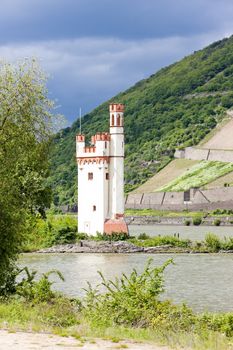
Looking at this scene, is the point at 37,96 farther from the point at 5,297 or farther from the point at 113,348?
the point at 113,348

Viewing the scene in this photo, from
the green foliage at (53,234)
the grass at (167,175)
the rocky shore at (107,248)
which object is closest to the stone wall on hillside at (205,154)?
the grass at (167,175)

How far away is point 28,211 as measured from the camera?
26.5 metres

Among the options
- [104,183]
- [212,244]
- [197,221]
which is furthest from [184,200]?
[212,244]

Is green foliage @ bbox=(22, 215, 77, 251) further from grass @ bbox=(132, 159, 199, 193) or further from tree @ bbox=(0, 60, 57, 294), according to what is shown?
grass @ bbox=(132, 159, 199, 193)

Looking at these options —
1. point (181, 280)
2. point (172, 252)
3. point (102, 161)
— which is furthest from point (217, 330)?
point (102, 161)

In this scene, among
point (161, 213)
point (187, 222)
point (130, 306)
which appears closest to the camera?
point (130, 306)

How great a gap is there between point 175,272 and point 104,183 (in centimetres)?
2225

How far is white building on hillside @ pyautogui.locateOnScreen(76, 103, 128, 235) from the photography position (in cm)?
6419

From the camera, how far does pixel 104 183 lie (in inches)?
2542

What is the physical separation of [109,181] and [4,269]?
135 ft

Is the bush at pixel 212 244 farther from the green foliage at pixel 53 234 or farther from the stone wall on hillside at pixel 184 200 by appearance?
the stone wall on hillside at pixel 184 200

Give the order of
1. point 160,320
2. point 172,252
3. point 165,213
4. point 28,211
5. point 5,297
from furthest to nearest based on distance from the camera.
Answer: point 165,213, point 172,252, point 28,211, point 5,297, point 160,320

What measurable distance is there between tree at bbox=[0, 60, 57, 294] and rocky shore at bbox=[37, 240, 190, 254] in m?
30.6

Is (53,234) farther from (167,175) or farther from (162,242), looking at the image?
(167,175)
